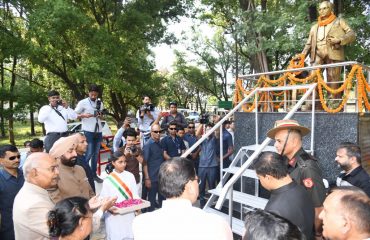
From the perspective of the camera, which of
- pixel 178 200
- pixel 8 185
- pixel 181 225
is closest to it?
pixel 181 225

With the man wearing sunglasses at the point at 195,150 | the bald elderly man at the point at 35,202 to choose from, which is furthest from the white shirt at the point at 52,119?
the bald elderly man at the point at 35,202

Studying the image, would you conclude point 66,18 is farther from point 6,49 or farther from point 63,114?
point 63,114

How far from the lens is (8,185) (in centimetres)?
345

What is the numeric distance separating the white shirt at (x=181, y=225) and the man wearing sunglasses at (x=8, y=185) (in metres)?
2.11

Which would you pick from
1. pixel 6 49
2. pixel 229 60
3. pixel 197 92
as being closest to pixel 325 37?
pixel 6 49

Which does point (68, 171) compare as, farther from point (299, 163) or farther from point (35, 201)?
point (299, 163)

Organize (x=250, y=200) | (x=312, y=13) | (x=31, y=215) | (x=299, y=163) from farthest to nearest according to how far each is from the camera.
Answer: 1. (x=312, y=13)
2. (x=250, y=200)
3. (x=299, y=163)
4. (x=31, y=215)

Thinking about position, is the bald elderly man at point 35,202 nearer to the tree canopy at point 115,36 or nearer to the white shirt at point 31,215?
the white shirt at point 31,215

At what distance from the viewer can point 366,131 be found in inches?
205

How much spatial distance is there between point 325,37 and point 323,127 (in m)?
2.26

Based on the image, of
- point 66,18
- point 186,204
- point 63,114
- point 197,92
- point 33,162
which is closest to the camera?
point 186,204

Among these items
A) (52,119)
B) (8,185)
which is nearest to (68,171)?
(8,185)

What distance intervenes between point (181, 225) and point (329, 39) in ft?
18.9

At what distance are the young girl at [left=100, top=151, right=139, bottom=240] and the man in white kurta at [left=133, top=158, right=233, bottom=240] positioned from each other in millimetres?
2118
